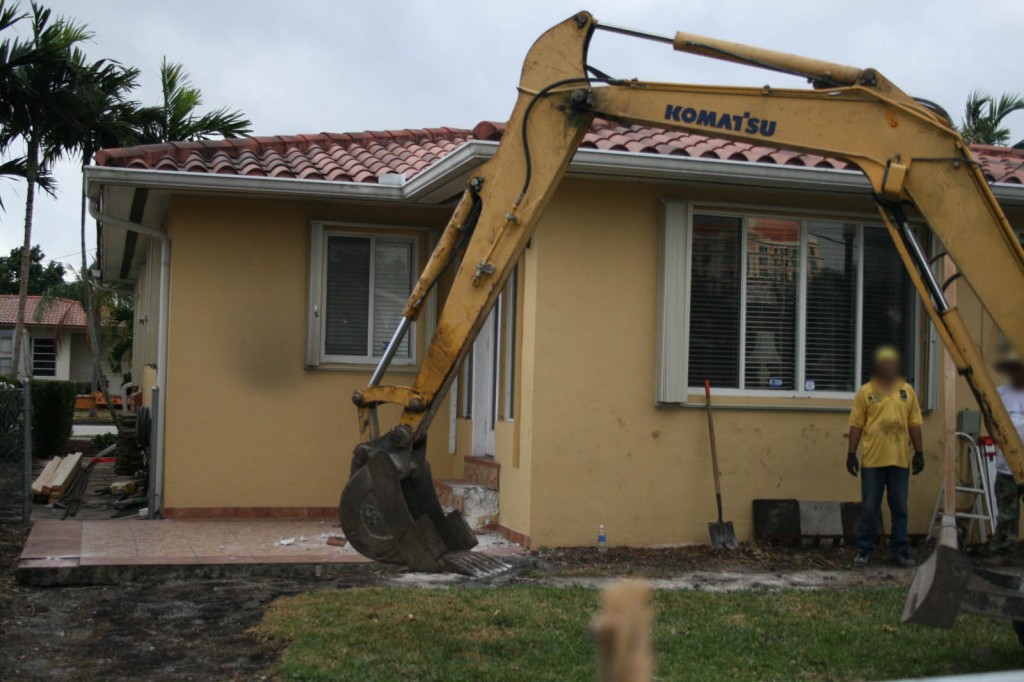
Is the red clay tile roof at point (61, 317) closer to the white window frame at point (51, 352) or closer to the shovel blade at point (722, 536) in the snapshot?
the white window frame at point (51, 352)

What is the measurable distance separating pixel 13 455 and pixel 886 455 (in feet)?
26.8

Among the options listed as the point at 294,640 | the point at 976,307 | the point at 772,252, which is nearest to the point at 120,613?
the point at 294,640

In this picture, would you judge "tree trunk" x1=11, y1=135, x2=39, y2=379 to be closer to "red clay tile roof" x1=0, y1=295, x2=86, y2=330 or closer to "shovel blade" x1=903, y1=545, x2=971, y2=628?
"shovel blade" x1=903, y1=545, x2=971, y2=628

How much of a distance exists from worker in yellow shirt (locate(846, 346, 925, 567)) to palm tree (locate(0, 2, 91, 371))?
1327cm

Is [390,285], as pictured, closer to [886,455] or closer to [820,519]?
[820,519]

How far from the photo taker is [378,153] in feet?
43.5

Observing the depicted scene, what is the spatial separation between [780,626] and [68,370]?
147ft

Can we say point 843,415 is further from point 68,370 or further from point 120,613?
point 68,370

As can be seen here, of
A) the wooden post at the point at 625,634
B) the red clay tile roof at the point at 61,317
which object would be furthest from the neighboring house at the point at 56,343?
the wooden post at the point at 625,634

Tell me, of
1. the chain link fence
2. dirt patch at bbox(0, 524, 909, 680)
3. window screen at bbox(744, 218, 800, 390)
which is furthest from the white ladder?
the chain link fence

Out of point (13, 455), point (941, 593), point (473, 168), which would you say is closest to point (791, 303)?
point (473, 168)

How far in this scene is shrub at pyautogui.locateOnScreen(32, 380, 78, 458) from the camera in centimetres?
1939

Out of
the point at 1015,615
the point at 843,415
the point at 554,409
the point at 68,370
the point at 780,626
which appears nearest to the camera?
the point at 1015,615

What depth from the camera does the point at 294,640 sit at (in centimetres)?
684
